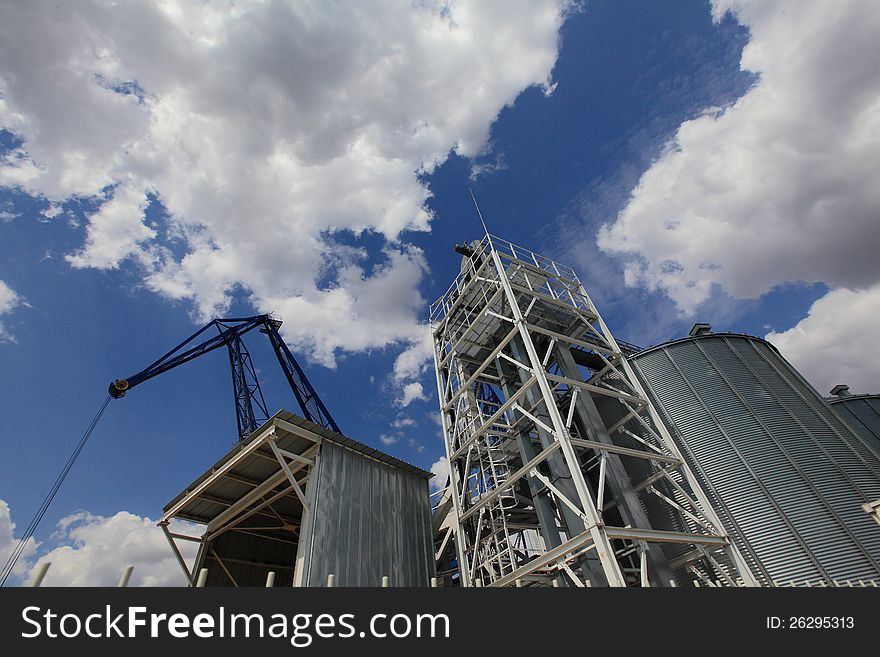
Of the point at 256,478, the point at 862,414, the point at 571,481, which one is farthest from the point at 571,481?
the point at 862,414

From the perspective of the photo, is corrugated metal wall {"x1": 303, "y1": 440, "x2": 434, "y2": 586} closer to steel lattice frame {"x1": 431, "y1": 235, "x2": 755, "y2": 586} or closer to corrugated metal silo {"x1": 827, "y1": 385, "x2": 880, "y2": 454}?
steel lattice frame {"x1": 431, "y1": 235, "x2": 755, "y2": 586}

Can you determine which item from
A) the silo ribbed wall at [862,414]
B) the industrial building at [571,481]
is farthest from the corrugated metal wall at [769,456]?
the silo ribbed wall at [862,414]

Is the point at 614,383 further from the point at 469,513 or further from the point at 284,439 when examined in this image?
the point at 284,439

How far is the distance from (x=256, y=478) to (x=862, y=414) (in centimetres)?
3420

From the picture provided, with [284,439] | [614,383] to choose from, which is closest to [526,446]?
[614,383]

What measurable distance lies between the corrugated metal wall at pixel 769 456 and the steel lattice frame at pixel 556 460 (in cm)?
125

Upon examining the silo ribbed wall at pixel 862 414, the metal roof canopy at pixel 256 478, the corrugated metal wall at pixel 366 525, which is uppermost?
the silo ribbed wall at pixel 862 414

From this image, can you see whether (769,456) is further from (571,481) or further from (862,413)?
(862,413)

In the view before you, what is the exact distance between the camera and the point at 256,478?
62.5 ft

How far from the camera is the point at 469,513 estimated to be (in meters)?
17.0

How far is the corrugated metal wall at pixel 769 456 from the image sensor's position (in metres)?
14.3

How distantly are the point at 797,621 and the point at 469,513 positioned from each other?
11192mm

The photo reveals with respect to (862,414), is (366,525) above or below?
below

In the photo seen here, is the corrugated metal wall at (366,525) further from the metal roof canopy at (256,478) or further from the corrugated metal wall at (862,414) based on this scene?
the corrugated metal wall at (862,414)
